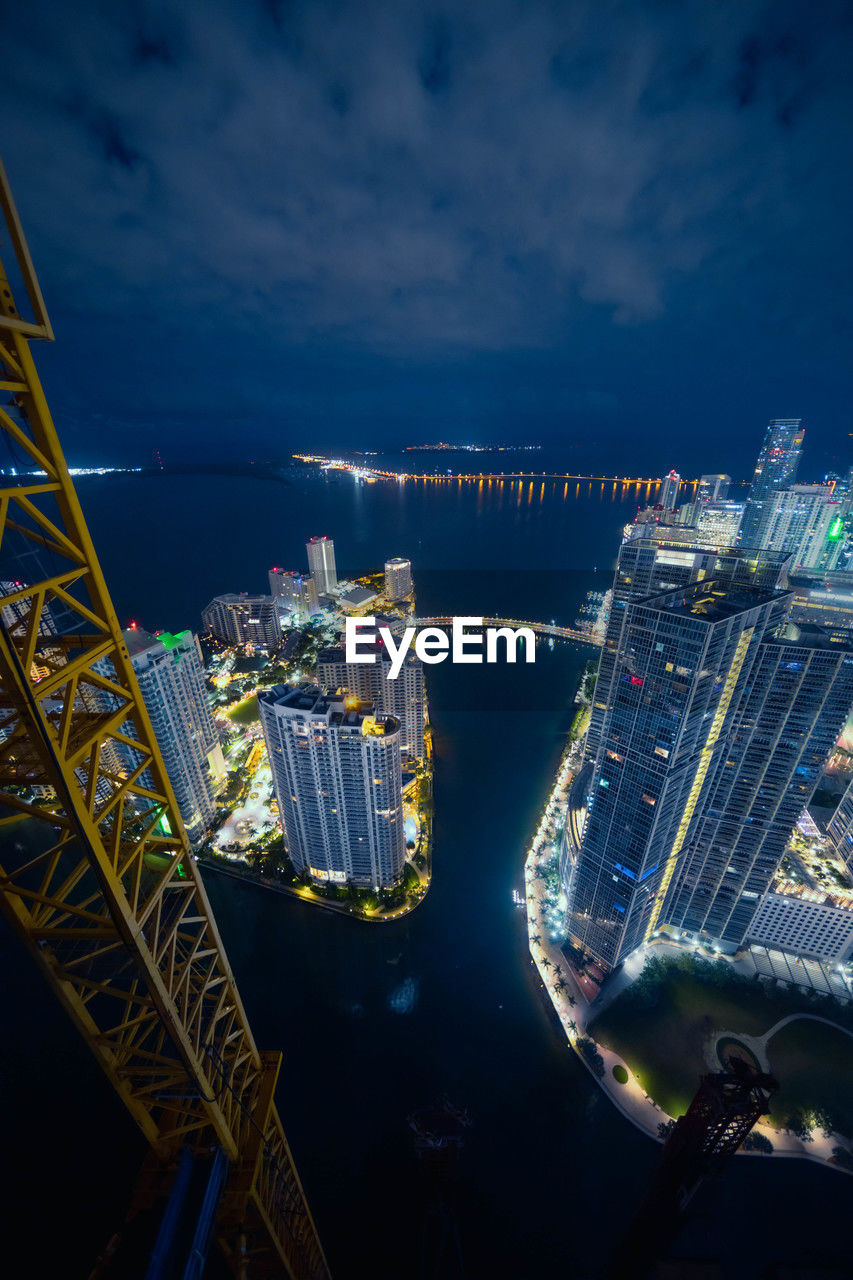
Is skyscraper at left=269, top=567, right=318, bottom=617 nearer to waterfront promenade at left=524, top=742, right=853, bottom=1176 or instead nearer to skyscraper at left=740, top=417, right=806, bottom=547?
waterfront promenade at left=524, top=742, right=853, bottom=1176

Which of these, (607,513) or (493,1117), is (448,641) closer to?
(493,1117)

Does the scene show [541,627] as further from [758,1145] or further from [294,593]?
[758,1145]

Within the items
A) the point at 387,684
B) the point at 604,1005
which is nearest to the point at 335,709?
the point at 387,684

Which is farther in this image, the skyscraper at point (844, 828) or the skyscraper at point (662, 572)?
the skyscraper at point (662, 572)

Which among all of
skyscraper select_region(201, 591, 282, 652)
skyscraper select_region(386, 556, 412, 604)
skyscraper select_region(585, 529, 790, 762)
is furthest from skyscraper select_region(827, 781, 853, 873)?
skyscraper select_region(201, 591, 282, 652)

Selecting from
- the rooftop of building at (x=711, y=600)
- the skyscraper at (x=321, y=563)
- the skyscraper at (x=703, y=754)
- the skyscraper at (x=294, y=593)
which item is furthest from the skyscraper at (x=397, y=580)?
the rooftop of building at (x=711, y=600)

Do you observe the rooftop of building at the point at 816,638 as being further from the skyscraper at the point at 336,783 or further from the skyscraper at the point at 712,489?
the skyscraper at the point at 712,489

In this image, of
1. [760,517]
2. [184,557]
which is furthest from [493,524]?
[184,557]
